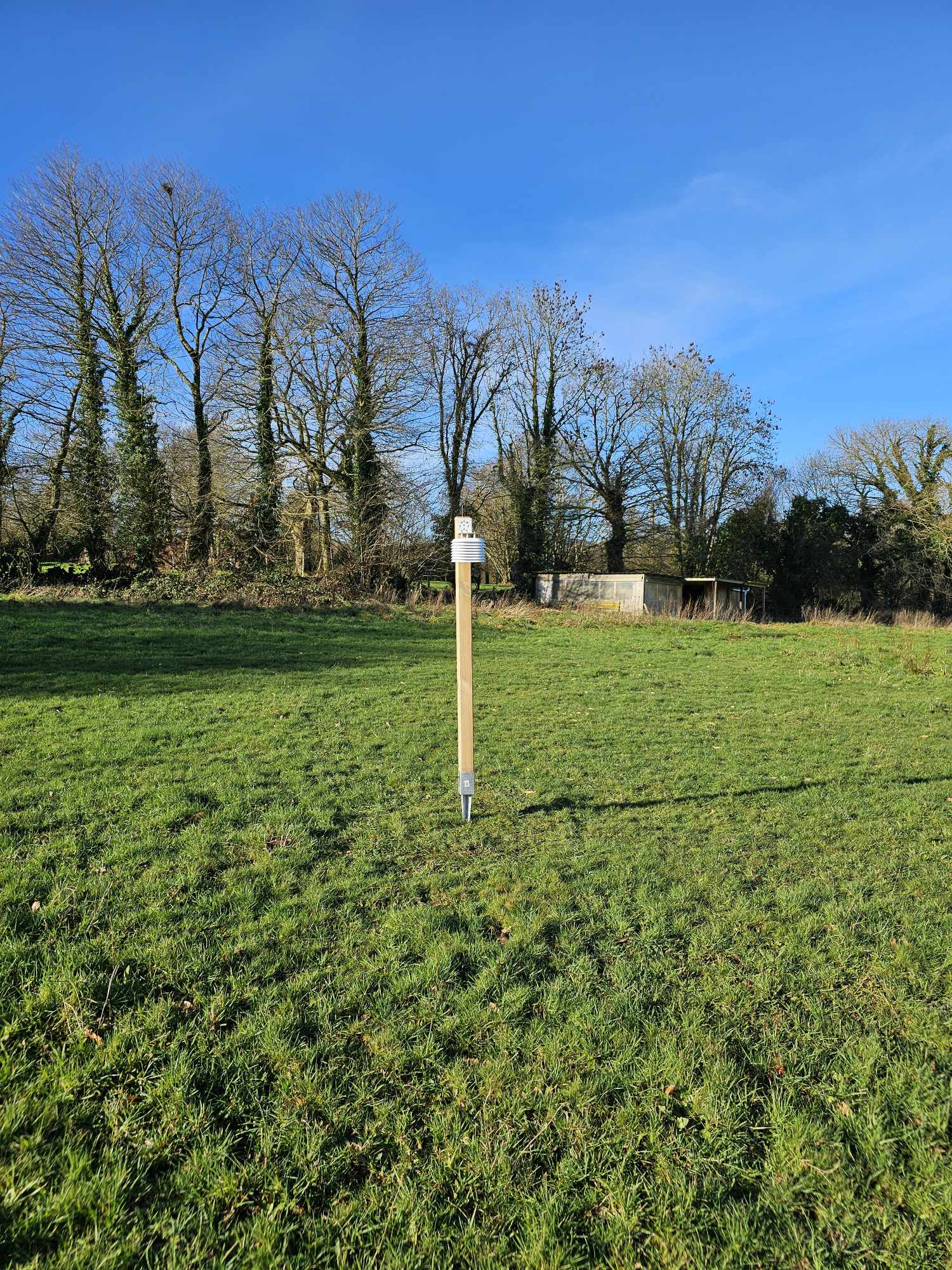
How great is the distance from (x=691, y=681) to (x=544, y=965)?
1022 cm

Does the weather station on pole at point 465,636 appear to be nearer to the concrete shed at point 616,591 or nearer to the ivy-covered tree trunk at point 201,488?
the ivy-covered tree trunk at point 201,488

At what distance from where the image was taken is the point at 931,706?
10.9 m

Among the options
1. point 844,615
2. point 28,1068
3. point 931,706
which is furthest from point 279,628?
point 844,615

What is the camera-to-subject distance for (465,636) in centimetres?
524

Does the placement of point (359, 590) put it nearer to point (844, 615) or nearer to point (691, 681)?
point (691, 681)

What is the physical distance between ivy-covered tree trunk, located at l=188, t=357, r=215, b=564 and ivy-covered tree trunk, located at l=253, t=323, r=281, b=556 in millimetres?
1543

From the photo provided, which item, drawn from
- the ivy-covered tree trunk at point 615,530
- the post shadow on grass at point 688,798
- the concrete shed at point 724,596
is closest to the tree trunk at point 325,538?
the ivy-covered tree trunk at point 615,530

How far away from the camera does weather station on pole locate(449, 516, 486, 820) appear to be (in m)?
5.00

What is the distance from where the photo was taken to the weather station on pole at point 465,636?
5.00 m

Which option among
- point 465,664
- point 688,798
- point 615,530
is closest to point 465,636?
point 465,664

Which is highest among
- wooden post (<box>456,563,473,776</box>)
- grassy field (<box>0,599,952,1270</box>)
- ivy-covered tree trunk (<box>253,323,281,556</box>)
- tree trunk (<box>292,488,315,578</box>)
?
ivy-covered tree trunk (<box>253,323,281,556</box>)

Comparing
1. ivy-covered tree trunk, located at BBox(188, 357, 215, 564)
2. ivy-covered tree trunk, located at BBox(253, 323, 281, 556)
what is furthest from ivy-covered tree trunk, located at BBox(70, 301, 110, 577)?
ivy-covered tree trunk, located at BBox(253, 323, 281, 556)

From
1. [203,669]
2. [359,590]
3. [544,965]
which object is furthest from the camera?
[359,590]

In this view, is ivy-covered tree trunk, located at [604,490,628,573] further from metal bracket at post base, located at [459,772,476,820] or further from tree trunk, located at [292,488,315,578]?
metal bracket at post base, located at [459,772,476,820]
